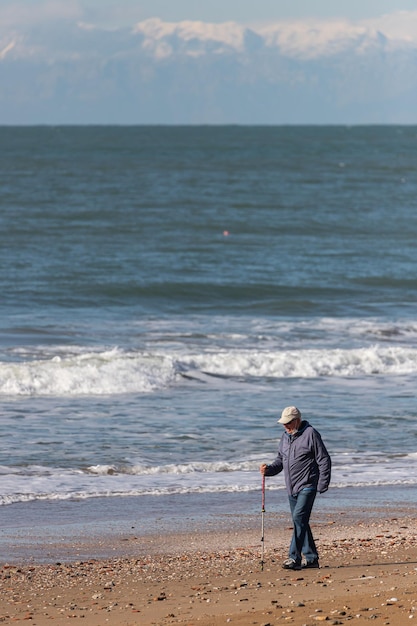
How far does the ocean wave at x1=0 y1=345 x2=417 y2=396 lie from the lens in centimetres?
1886

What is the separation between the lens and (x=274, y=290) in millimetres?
30547

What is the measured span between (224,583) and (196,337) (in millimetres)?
15169

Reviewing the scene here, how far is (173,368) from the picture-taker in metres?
20.1

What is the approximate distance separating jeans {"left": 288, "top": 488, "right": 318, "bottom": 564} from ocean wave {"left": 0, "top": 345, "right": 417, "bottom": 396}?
32.2 feet

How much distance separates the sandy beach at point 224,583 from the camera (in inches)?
302

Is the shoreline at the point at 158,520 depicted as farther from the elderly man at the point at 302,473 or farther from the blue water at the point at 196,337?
the elderly man at the point at 302,473

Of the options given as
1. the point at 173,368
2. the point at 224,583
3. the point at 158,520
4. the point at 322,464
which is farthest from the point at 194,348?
the point at 224,583

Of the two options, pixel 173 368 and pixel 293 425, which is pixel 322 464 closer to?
pixel 293 425

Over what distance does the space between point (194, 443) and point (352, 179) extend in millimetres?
57567

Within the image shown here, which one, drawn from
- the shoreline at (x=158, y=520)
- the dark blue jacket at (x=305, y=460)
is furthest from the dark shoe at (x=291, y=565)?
the shoreline at (x=158, y=520)

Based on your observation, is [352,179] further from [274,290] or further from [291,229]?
[274,290]

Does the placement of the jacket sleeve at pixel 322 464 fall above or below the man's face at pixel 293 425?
below

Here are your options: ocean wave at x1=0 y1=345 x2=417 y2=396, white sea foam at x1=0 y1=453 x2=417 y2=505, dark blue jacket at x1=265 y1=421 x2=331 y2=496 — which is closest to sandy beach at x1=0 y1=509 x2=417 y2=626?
dark blue jacket at x1=265 y1=421 x2=331 y2=496

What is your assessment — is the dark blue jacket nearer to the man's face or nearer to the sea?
the man's face
